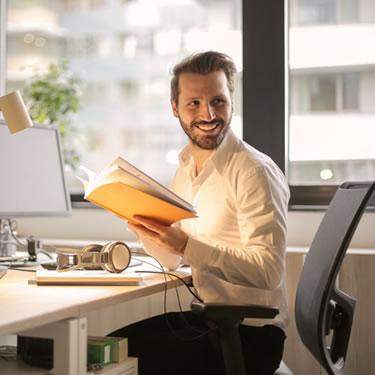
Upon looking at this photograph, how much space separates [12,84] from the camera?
352 centimetres

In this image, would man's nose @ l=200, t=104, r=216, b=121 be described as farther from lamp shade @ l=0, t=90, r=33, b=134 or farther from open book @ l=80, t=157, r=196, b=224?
lamp shade @ l=0, t=90, r=33, b=134

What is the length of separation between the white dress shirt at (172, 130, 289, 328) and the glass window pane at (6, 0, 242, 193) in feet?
3.53

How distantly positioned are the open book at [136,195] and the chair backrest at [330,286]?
14.6 inches

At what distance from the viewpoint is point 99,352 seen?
151cm

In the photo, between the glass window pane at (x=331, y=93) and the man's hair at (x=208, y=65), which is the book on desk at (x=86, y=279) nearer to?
the man's hair at (x=208, y=65)

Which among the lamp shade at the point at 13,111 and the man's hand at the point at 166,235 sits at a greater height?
the lamp shade at the point at 13,111

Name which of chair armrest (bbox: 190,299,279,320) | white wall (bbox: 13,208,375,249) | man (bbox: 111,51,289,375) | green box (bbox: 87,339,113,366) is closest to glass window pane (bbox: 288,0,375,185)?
white wall (bbox: 13,208,375,249)

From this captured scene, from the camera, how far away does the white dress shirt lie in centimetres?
170

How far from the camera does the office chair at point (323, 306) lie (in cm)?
149

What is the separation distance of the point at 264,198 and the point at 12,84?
2235mm

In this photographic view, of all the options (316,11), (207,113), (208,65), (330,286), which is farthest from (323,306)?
(316,11)

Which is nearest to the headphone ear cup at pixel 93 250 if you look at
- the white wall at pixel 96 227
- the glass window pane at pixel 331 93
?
the white wall at pixel 96 227

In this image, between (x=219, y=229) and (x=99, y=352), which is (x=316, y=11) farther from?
(x=99, y=352)

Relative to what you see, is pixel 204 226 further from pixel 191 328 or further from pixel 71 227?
pixel 71 227
